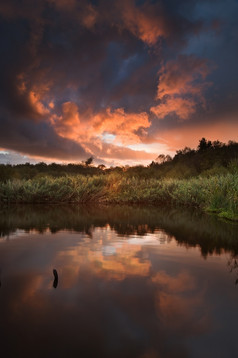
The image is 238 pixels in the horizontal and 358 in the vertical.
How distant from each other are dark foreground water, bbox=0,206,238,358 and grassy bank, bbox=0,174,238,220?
9732 mm

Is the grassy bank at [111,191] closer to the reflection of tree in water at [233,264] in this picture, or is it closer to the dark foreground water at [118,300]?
the reflection of tree in water at [233,264]

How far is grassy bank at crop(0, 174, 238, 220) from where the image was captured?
673 inches

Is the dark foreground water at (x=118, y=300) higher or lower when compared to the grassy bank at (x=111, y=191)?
lower

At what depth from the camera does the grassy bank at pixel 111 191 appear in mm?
17094

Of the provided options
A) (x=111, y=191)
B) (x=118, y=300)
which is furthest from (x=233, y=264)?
(x=111, y=191)

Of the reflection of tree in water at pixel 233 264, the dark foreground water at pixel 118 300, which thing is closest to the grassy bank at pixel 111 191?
the reflection of tree in water at pixel 233 264

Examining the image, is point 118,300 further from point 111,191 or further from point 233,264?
point 111,191

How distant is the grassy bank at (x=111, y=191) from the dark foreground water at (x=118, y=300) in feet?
31.9

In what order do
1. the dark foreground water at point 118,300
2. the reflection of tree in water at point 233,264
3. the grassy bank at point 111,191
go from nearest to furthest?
the dark foreground water at point 118,300 < the reflection of tree in water at point 233,264 < the grassy bank at point 111,191

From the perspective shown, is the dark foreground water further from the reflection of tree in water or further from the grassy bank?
the grassy bank

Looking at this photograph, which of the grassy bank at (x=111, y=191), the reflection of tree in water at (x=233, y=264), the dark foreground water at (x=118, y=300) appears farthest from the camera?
the grassy bank at (x=111, y=191)

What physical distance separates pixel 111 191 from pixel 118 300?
58.8ft

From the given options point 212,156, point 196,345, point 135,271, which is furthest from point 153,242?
point 212,156

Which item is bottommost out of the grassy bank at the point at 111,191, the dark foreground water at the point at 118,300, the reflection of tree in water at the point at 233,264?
the dark foreground water at the point at 118,300
